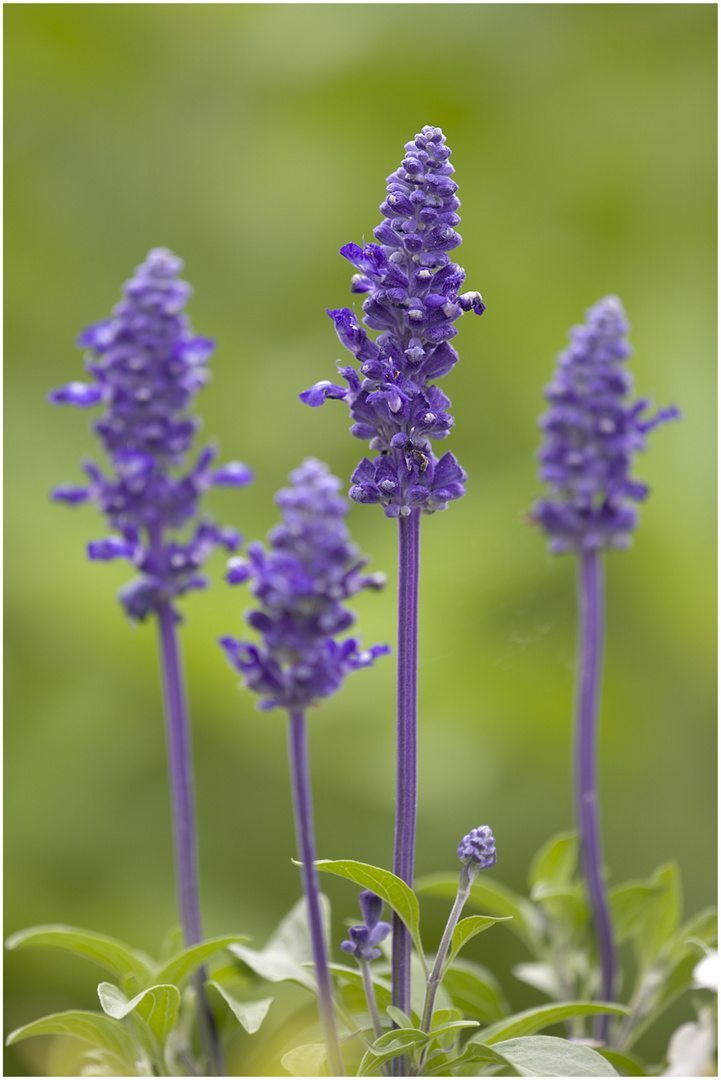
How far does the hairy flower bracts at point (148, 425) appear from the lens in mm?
551

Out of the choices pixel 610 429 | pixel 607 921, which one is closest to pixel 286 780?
pixel 607 921

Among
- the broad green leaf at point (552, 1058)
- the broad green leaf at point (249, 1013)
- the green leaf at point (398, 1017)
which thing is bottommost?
the broad green leaf at point (552, 1058)

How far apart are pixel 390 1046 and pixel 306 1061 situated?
10 cm

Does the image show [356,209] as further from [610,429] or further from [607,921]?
[607,921]

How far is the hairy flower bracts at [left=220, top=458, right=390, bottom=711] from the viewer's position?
42cm

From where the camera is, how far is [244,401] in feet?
4.78

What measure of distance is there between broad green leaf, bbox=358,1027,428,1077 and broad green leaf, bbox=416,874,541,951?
16cm

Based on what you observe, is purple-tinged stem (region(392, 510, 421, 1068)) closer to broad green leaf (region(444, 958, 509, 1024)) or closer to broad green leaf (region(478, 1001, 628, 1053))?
broad green leaf (region(478, 1001, 628, 1053))

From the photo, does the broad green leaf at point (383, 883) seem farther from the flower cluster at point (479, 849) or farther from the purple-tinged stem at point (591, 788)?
the purple-tinged stem at point (591, 788)

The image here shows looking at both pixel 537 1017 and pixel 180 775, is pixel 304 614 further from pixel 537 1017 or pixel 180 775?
pixel 537 1017

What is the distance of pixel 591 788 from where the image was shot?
69 centimetres

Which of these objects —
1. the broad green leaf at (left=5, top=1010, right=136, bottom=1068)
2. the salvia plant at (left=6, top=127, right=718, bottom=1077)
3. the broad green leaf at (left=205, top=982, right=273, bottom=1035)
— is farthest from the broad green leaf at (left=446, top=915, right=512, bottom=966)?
the broad green leaf at (left=5, top=1010, right=136, bottom=1068)

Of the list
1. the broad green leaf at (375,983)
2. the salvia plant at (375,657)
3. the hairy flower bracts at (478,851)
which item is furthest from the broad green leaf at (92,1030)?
the hairy flower bracts at (478,851)

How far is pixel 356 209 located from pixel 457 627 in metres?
0.79
